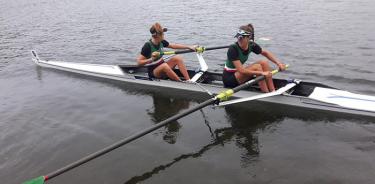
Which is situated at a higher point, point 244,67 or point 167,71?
point 244,67

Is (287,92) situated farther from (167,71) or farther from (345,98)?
(167,71)

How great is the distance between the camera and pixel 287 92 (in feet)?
31.0

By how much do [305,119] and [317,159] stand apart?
1.90 m

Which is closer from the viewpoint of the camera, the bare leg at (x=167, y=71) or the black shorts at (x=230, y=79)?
the black shorts at (x=230, y=79)

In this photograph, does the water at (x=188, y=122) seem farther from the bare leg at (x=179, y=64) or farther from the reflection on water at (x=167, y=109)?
the bare leg at (x=179, y=64)

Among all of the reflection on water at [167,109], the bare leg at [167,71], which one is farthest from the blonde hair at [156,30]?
the reflection on water at [167,109]

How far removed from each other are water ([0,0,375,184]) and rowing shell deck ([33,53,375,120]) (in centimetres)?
30

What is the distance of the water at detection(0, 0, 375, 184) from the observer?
7078 mm

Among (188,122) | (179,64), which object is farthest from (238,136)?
(179,64)

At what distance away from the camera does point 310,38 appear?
665 inches

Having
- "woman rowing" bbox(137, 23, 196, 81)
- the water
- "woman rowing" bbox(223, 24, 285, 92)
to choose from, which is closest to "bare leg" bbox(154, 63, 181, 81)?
A: "woman rowing" bbox(137, 23, 196, 81)

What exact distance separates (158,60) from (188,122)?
285cm

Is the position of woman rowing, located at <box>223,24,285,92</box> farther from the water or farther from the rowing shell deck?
the water

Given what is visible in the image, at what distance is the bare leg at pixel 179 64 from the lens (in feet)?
37.0
